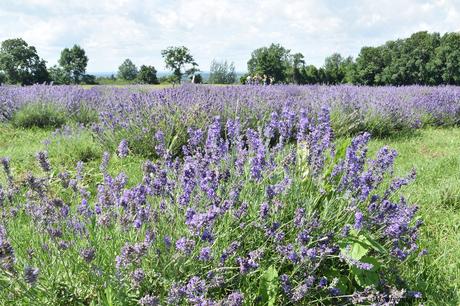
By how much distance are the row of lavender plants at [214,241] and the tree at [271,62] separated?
59.9m

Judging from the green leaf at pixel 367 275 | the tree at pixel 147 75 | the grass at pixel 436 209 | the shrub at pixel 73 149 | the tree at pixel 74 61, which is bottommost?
the grass at pixel 436 209

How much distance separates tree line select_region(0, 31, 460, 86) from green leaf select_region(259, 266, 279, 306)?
2204 cm

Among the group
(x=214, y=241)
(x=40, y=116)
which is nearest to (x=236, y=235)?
(x=214, y=241)

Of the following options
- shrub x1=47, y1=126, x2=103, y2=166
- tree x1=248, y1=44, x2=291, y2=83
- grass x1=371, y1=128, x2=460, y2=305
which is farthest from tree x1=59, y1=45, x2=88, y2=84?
grass x1=371, y1=128, x2=460, y2=305

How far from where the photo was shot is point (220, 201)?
202 centimetres

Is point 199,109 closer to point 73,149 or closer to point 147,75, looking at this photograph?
point 73,149

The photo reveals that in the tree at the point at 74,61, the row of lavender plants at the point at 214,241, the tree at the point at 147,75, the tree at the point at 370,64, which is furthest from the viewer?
the tree at the point at 74,61

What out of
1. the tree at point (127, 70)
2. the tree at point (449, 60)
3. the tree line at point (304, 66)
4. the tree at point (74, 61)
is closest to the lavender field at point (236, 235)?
the tree line at point (304, 66)

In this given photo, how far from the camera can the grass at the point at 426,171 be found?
91.7 inches

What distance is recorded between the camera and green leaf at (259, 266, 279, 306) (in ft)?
5.94

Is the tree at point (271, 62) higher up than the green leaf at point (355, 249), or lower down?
higher up

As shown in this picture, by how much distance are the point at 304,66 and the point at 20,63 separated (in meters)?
42.7

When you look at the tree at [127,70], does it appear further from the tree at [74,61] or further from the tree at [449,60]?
the tree at [449,60]

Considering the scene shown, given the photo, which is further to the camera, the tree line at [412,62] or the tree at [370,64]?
the tree at [370,64]
